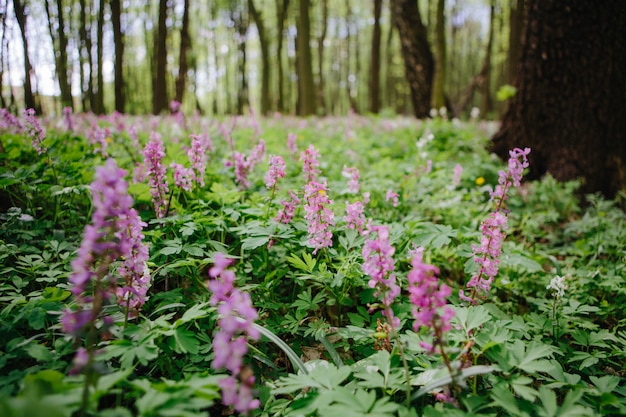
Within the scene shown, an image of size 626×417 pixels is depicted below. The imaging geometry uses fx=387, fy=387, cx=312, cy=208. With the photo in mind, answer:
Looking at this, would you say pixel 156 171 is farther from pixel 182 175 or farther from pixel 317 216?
pixel 317 216

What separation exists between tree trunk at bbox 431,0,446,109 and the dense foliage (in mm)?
7033

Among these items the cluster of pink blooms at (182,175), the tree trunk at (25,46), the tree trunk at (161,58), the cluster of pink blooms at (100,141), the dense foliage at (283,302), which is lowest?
the dense foliage at (283,302)

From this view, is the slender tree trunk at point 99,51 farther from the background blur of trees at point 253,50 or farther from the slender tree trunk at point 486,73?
the slender tree trunk at point 486,73

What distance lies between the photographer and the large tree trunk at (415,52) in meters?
10.7

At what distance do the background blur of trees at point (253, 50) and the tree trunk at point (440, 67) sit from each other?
0.03m

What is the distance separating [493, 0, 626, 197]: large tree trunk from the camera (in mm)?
5027

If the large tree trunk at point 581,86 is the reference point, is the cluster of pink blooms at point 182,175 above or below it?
below

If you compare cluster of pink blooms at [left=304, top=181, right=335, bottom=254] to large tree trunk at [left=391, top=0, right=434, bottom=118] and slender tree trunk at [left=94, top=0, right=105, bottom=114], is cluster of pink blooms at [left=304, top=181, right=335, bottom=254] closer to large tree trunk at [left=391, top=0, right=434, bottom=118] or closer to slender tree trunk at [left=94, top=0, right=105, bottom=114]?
large tree trunk at [left=391, top=0, right=434, bottom=118]

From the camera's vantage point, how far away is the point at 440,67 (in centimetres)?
1091

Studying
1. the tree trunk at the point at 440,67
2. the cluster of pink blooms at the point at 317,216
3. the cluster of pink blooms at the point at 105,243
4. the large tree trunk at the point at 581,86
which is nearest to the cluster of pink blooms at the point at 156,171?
the cluster of pink blooms at the point at 105,243

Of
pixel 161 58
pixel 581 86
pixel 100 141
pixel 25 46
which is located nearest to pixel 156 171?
pixel 100 141

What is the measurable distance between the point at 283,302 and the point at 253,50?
42.6m

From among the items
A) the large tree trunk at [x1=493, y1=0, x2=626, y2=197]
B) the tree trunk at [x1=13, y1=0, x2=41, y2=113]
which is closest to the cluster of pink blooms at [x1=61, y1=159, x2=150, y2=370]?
the tree trunk at [x1=13, y1=0, x2=41, y2=113]

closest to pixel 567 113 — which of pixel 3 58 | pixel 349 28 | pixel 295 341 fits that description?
pixel 295 341
